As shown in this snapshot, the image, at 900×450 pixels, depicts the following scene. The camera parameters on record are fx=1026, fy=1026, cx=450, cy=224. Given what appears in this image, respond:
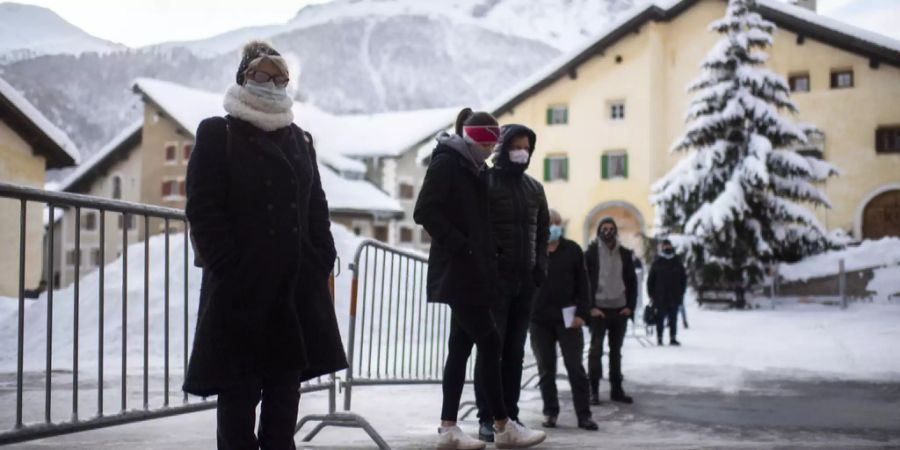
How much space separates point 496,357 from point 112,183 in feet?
155

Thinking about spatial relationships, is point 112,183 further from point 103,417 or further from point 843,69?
point 103,417

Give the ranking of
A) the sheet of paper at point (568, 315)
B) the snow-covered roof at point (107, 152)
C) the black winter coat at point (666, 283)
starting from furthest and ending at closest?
the snow-covered roof at point (107, 152), the black winter coat at point (666, 283), the sheet of paper at point (568, 315)

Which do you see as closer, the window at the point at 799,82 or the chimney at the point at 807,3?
the window at the point at 799,82

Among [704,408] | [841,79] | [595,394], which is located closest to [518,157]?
[704,408]

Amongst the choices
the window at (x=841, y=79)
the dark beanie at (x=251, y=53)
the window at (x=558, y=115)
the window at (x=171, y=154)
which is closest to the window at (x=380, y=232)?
the window at (x=171, y=154)

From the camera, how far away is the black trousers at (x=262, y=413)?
3.67 m

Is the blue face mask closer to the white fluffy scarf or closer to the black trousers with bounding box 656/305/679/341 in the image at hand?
the white fluffy scarf

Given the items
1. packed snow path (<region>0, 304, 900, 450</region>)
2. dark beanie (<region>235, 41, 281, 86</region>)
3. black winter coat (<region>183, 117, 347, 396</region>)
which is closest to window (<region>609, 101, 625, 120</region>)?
packed snow path (<region>0, 304, 900, 450</region>)

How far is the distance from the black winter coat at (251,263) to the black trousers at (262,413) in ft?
0.20

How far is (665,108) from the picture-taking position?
36500 millimetres

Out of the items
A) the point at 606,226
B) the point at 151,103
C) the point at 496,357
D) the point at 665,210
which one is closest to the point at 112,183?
the point at 151,103

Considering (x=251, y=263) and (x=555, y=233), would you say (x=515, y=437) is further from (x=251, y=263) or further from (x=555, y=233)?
(x=251, y=263)

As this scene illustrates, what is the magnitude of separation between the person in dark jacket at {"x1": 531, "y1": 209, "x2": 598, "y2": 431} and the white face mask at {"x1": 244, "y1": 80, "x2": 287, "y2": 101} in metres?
3.73

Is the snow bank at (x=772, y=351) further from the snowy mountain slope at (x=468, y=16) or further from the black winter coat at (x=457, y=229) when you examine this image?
the snowy mountain slope at (x=468, y=16)
